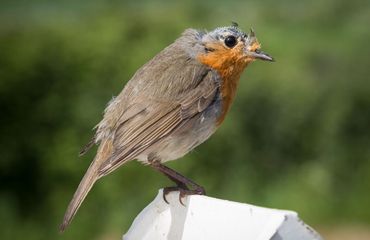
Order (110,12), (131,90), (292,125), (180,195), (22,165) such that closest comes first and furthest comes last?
(180,195) < (131,90) < (22,165) < (292,125) < (110,12)

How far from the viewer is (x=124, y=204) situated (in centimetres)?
740

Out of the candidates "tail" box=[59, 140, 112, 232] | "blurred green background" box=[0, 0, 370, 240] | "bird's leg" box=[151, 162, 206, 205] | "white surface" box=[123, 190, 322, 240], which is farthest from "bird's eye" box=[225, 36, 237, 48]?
"blurred green background" box=[0, 0, 370, 240]

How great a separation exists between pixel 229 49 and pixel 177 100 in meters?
0.34

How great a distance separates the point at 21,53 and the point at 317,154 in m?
2.51

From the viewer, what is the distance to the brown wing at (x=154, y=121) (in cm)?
420

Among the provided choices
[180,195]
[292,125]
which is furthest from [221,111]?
[292,125]

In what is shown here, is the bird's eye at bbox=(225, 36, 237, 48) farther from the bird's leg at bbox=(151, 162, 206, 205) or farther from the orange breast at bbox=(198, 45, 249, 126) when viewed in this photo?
the bird's leg at bbox=(151, 162, 206, 205)

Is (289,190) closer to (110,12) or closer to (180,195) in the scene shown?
(110,12)

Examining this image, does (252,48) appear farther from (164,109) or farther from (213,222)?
(213,222)

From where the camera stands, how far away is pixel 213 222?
276 centimetres

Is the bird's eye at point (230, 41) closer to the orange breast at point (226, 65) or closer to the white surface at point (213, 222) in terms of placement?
the orange breast at point (226, 65)

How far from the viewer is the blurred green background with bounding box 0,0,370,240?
7.36 meters

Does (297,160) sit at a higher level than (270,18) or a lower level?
lower

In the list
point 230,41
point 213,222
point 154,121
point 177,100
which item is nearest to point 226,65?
point 230,41
